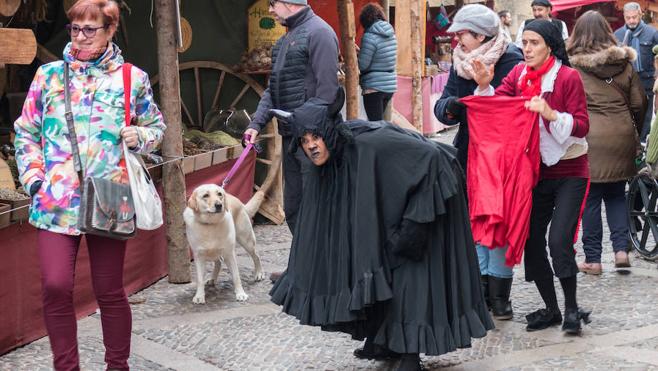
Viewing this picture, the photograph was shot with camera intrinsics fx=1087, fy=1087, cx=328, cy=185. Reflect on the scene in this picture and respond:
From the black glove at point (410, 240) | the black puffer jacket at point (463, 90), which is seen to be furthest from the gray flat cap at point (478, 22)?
the black glove at point (410, 240)

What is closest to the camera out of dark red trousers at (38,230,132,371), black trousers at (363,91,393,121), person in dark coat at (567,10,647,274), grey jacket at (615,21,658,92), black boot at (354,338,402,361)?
dark red trousers at (38,230,132,371)

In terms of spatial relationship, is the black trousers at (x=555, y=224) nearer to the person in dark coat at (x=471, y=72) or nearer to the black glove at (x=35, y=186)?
the person in dark coat at (x=471, y=72)

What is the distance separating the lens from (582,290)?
755cm

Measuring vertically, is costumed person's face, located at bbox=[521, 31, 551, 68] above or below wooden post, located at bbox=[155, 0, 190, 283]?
above

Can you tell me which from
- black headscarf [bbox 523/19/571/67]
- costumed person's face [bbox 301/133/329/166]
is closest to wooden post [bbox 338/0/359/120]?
black headscarf [bbox 523/19/571/67]

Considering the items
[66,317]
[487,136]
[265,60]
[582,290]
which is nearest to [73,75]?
[66,317]

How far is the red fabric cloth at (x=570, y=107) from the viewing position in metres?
5.97

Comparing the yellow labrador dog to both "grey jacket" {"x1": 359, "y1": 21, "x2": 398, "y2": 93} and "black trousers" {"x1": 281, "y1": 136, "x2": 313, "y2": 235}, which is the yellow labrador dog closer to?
"black trousers" {"x1": 281, "y1": 136, "x2": 313, "y2": 235}

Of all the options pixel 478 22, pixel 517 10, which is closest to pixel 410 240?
pixel 478 22

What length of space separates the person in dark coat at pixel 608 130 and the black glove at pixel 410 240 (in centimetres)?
323

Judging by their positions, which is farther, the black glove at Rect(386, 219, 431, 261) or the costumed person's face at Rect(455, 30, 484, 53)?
the costumed person's face at Rect(455, 30, 484, 53)

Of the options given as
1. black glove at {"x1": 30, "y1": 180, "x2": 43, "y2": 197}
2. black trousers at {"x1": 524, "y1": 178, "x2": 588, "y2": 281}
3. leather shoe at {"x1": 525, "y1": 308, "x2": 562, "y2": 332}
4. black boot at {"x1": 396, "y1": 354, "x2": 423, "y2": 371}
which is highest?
black glove at {"x1": 30, "y1": 180, "x2": 43, "y2": 197}

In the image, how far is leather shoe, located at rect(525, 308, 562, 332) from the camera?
20.9ft

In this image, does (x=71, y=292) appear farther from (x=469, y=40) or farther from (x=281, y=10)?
(x=469, y=40)
